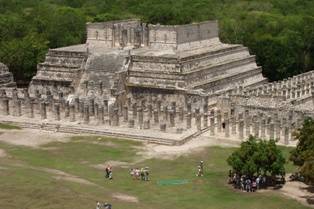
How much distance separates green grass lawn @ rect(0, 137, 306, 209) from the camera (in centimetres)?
3589

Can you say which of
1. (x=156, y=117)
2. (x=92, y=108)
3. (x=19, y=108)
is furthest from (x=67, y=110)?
(x=156, y=117)

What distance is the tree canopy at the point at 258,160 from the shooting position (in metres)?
38.8

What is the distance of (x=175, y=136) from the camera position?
50750mm

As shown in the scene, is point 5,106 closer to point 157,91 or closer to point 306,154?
point 157,91

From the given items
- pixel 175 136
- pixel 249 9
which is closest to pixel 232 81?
pixel 175 136

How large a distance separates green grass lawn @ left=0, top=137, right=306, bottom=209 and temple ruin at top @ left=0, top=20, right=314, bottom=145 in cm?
402

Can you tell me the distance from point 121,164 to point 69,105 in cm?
1436

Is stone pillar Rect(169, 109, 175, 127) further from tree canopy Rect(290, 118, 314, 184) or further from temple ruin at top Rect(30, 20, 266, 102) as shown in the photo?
tree canopy Rect(290, 118, 314, 184)

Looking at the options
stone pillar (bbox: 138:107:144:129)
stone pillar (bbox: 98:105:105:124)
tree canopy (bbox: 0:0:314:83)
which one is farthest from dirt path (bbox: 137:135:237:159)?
tree canopy (bbox: 0:0:314:83)

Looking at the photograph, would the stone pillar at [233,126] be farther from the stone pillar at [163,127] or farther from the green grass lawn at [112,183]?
the stone pillar at [163,127]

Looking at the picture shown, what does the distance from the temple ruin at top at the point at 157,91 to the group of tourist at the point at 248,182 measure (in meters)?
10.2

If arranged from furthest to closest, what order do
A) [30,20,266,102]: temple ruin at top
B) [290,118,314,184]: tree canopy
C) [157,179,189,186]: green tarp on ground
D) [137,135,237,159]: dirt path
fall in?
1. [30,20,266,102]: temple ruin at top
2. [137,135,237,159]: dirt path
3. [157,179,189,186]: green tarp on ground
4. [290,118,314,184]: tree canopy

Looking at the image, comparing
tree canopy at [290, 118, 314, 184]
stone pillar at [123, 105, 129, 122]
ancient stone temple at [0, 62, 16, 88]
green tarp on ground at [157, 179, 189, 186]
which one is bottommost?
green tarp on ground at [157, 179, 189, 186]

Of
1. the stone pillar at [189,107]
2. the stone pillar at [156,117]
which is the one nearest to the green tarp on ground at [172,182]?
the stone pillar at [156,117]
